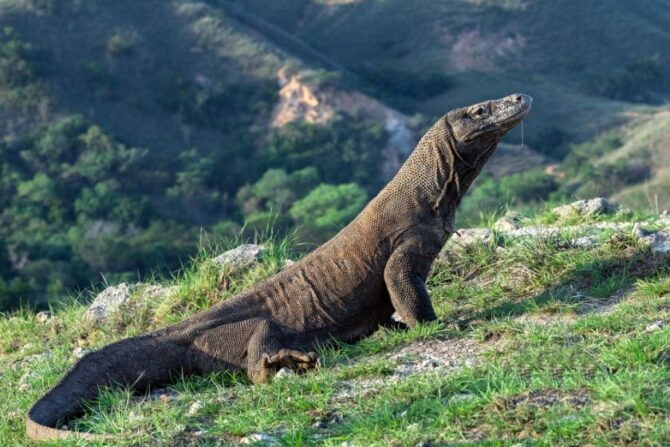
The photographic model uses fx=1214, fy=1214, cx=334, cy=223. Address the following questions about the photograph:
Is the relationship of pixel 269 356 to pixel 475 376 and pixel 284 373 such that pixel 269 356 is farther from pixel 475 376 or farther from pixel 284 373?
pixel 475 376

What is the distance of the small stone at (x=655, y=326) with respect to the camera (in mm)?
5094

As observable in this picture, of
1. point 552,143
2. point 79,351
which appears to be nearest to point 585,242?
point 79,351

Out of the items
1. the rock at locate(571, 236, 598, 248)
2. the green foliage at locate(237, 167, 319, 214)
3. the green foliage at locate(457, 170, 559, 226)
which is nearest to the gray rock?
the rock at locate(571, 236, 598, 248)

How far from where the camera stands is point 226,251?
799 cm

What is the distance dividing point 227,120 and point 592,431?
5028cm

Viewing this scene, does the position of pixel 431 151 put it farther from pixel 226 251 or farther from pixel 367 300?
pixel 226 251

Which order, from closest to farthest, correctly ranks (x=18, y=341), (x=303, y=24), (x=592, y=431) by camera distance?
(x=592, y=431)
(x=18, y=341)
(x=303, y=24)

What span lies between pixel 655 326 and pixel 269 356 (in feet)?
5.78

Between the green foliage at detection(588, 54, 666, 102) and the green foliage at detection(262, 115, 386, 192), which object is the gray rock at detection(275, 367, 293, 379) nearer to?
the green foliage at detection(262, 115, 386, 192)

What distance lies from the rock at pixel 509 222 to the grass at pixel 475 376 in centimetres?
58

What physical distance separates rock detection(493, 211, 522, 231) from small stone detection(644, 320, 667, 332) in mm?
2435

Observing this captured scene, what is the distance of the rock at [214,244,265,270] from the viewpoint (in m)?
7.64

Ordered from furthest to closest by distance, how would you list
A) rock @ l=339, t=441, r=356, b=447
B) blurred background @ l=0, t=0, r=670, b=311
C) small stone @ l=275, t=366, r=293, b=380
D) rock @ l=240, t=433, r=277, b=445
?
blurred background @ l=0, t=0, r=670, b=311, small stone @ l=275, t=366, r=293, b=380, rock @ l=240, t=433, r=277, b=445, rock @ l=339, t=441, r=356, b=447

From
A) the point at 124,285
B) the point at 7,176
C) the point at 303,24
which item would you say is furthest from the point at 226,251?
the point at 303,24
